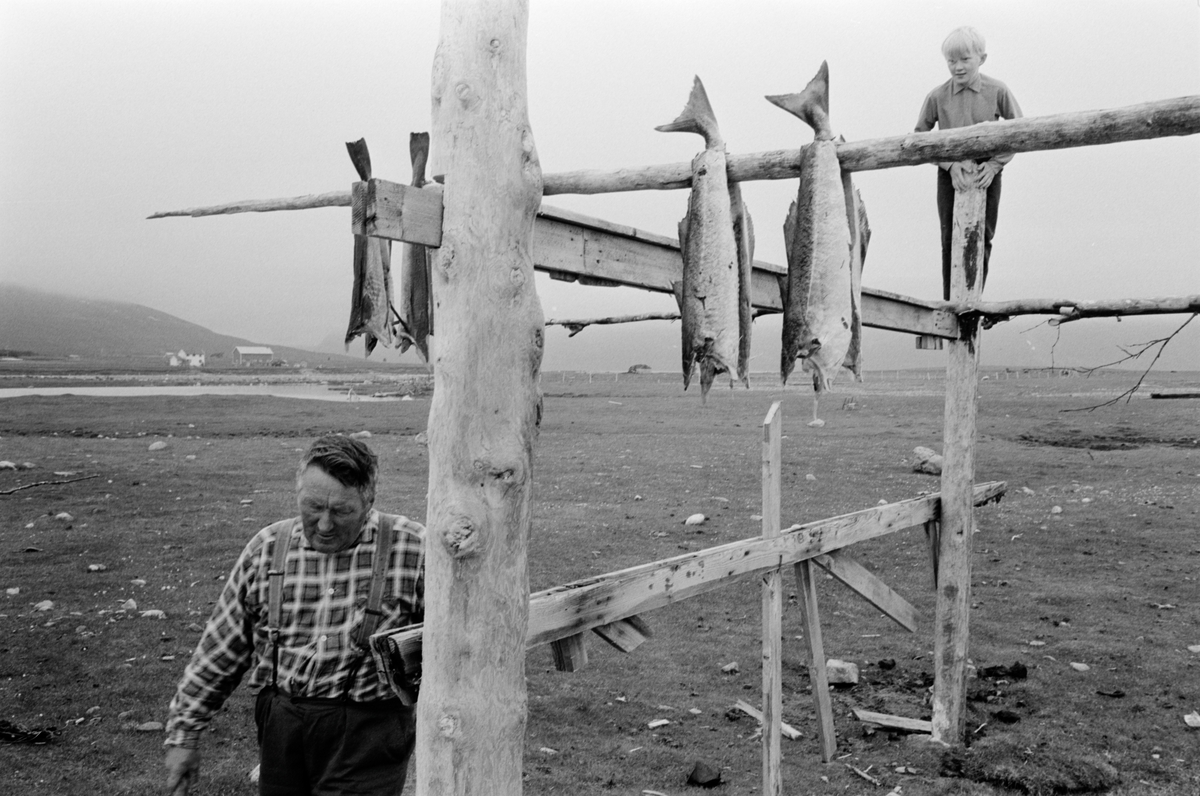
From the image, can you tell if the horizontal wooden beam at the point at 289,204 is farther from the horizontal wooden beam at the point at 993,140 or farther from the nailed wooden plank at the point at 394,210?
the horizontal wooden beam at the point at 993,140

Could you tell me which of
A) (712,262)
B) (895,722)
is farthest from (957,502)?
(712,262)

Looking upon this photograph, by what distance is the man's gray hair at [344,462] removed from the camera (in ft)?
10.4

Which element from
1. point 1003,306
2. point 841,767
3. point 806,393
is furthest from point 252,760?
point 806,393

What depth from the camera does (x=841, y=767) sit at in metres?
6.01

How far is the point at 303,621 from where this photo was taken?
318 cm

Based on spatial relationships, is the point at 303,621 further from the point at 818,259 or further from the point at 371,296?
the point at 818,259

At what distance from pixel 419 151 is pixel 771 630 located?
141 inches

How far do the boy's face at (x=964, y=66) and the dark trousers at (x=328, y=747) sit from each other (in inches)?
196

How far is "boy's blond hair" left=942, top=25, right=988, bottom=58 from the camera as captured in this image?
223 inches

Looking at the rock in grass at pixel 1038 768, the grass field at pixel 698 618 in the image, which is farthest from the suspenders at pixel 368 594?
the rock in grass at pixel 1038 768

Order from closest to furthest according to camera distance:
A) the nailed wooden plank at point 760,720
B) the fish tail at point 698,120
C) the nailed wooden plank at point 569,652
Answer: the fish tail at point 698,120
the nailed wooden plank at point 569,652
the nailed wooden plank at point 760,720

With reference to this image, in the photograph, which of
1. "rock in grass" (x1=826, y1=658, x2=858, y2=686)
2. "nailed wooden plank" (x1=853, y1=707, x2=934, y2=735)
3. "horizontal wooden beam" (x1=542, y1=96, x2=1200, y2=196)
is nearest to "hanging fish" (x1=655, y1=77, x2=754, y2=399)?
"horizontal wooden beam" (x1=542, y1=96, x2=1200, y2=196)

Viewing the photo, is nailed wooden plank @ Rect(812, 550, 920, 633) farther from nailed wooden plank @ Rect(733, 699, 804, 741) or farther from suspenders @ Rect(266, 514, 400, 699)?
suspenders @ Rect(266, 514, 400, 699)

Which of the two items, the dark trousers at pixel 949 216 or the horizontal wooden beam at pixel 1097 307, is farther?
the dark trousers at pixel 949 216
